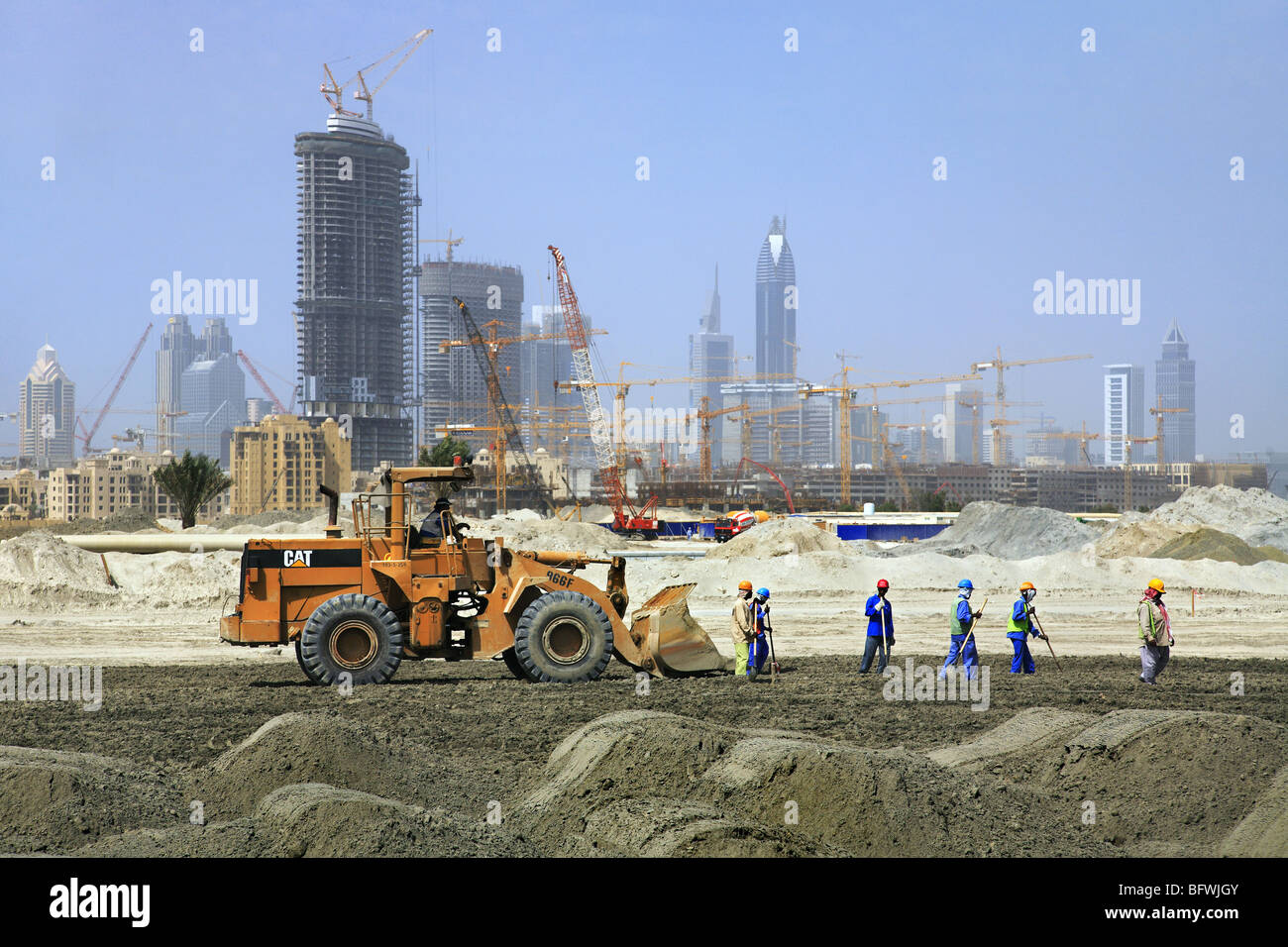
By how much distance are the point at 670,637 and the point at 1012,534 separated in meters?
35.2

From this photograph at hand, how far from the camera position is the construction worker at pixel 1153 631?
47.0ft

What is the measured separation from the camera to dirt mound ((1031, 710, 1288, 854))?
27.4 ft

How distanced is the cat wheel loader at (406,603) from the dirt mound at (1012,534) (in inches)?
1176

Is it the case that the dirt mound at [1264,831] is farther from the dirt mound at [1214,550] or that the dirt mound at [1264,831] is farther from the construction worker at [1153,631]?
the dirt mound at [1214,550]

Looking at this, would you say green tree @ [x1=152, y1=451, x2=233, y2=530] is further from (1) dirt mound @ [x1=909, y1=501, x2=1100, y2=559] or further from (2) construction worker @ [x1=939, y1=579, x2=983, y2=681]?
(2) construction worker @ [x1=939, y1=579, x2=983, y2=681]

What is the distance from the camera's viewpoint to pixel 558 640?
14289mm

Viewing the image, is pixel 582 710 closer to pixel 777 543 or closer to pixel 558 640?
pixel 558 640

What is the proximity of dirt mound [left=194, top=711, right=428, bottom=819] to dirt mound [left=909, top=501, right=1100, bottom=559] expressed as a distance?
34878mm

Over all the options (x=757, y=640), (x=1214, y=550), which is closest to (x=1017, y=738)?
(x=757, y=640)

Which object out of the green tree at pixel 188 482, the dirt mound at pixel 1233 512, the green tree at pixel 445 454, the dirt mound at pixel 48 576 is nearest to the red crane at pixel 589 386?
the green tree at pixel 445 454
